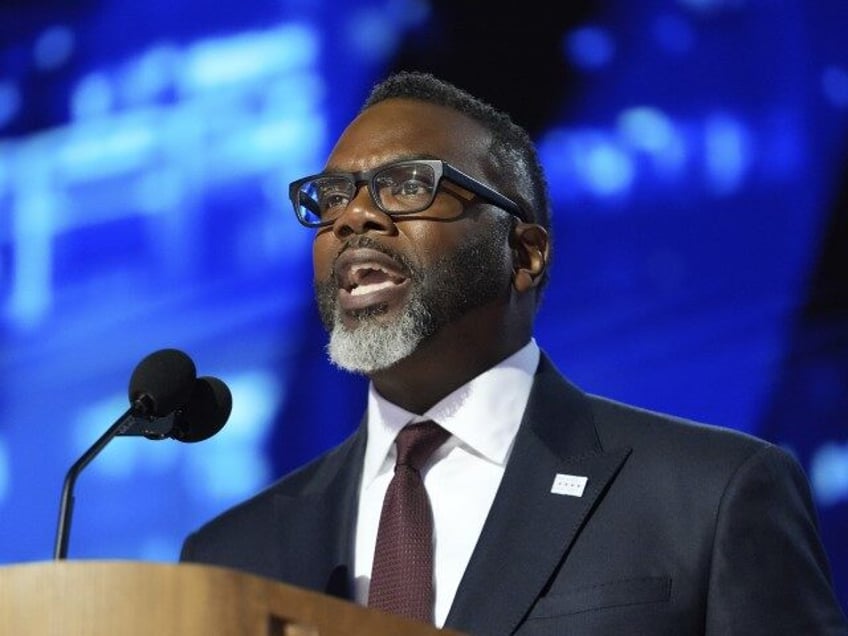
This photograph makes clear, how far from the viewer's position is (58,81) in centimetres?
370

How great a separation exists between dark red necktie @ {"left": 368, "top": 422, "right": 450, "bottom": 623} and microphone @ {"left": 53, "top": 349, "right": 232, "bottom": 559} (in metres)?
0.34

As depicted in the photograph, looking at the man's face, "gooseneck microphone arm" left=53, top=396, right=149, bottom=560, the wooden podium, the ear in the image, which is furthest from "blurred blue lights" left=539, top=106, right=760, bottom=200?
the wooden podium

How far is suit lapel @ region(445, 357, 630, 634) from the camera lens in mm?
2236

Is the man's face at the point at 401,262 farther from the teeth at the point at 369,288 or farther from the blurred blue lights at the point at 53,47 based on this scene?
the blurred blue lights at the point at 53,47

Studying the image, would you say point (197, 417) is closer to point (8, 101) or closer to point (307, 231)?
point (307, 231)

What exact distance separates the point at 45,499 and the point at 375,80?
3.75 feet

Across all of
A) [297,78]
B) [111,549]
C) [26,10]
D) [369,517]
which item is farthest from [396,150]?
[26,10]

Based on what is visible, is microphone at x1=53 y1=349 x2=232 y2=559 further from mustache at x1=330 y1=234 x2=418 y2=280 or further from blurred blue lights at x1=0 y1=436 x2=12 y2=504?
blurred blue lights at x1=0 y1=436 x2=12 y2=504

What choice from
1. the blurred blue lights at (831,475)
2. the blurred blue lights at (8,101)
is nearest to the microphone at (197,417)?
the blurred blue lights at (831,475)

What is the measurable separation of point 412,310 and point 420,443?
8.0 inches

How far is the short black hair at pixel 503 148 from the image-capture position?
266cm

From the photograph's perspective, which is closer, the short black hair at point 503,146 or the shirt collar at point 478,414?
the shirt collar at point 478,414

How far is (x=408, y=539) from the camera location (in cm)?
235

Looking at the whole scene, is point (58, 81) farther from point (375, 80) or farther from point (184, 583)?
point (184, 583)
